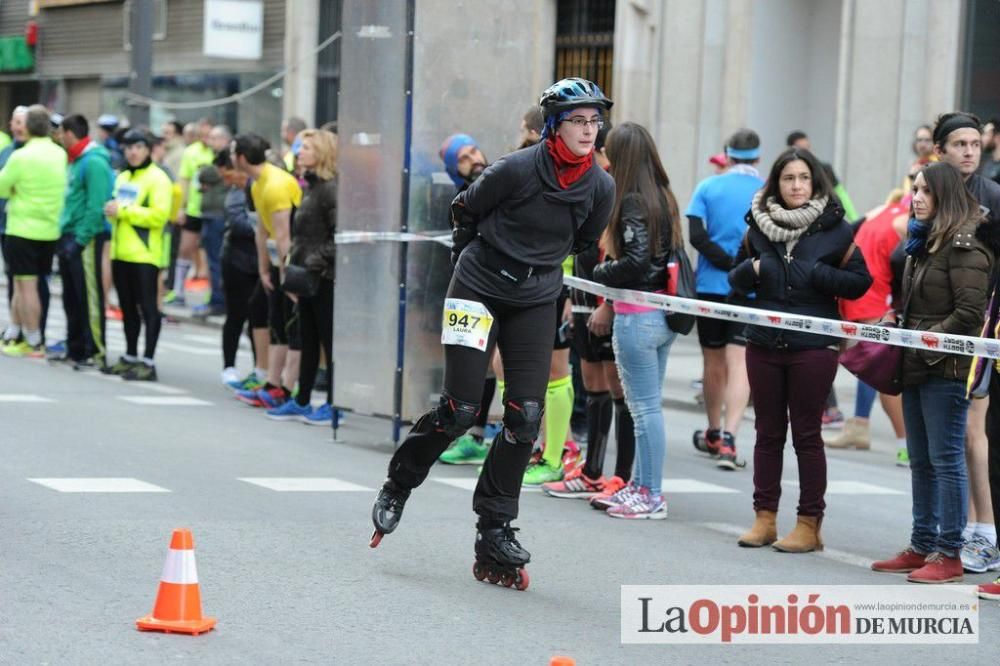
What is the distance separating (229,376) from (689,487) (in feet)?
15.5

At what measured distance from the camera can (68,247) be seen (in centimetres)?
1438

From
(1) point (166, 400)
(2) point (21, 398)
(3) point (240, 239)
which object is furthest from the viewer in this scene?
(3) point (240, 239)

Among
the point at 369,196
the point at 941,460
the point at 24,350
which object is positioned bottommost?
the point at 24,350

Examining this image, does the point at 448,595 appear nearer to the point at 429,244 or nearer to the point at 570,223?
the point at 570,223

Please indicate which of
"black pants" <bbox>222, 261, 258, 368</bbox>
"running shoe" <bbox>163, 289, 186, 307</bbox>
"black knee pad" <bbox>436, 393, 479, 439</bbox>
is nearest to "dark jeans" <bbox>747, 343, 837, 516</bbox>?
"black knee pad" <bbox>436, 393, 479, 439</bbox>

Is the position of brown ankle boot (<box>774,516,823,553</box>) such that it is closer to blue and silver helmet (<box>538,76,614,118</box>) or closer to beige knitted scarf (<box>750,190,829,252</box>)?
beige knitted scarf (<box>750,190,829,252</box>)

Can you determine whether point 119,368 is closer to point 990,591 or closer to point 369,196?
point 369,196

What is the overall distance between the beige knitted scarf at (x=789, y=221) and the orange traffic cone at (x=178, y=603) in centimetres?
335

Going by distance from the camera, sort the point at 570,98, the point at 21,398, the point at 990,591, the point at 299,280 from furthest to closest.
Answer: the point at 21,398, the point at 299,280, the point at 990,591, the point at 570,98

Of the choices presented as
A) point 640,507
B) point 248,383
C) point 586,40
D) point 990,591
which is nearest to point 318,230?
point 248,383

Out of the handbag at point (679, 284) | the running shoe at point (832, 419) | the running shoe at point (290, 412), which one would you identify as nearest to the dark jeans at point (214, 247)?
the running shoe at point (290, 412)

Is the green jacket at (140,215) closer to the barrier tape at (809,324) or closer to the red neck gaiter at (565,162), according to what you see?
the barrier tape at (809,324)

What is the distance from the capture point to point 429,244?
10.5 m

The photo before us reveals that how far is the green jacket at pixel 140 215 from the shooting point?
13.3 meters
